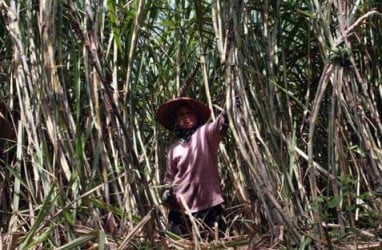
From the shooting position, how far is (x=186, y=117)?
8.66 ft

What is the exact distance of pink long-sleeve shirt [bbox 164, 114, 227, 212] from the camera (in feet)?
8.30

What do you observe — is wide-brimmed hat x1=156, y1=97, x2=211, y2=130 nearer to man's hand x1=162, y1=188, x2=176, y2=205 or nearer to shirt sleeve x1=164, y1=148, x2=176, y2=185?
shirt sleeve x1=164, y1=148, x2=176, y2=185

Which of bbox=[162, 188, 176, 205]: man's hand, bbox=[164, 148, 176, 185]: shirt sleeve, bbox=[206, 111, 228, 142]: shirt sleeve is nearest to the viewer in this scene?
bbox=[206, 111, 228, 142]: shirt sleeve

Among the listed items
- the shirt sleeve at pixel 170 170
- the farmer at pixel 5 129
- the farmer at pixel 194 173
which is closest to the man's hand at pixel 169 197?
the farmer at pixel 194 173

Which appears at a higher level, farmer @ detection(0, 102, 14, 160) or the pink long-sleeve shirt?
farmer @ detection(0, 102, 14, 160)

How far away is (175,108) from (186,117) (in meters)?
0.06

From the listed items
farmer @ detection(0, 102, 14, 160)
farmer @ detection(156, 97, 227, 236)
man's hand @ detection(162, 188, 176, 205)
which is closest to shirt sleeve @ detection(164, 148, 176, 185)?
farmer @ detection(156, 97, 227, 236)

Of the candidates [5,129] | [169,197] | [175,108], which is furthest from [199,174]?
[5,129]

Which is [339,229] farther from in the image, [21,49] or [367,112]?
[21,49]

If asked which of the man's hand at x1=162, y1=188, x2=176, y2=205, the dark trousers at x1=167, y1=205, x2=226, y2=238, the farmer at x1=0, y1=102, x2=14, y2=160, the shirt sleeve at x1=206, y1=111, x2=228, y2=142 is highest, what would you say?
the farmer at x1=0, y1=102, x2=14, y2=160

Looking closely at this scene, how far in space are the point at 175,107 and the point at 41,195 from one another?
67 cm

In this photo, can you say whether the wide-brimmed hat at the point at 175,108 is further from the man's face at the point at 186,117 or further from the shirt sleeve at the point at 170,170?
the shirt sleeve at the point at 170,170

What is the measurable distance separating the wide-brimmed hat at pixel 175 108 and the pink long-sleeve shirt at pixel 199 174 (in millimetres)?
98

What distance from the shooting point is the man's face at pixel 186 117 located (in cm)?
265
